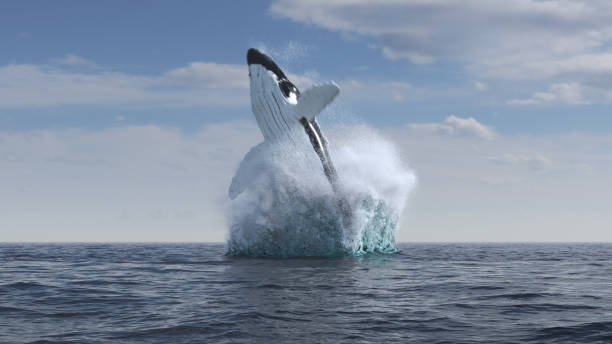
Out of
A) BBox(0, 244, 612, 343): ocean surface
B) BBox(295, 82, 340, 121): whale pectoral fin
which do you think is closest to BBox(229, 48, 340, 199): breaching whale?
BBox(295, 82, 340, 121): whale pectoral fin

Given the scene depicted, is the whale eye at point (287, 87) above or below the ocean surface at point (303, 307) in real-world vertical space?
above

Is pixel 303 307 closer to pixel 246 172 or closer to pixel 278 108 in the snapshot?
pixel 278 108

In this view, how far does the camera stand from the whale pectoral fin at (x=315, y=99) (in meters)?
24.0

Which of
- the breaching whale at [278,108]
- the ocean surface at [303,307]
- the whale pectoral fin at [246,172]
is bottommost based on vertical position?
the ocean surface at [303,307]

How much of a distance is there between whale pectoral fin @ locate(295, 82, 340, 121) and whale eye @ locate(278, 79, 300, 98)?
4.82ft

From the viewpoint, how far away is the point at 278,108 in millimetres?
26188

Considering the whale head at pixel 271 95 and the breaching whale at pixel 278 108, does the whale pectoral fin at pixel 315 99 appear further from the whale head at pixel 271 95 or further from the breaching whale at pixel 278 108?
the whale head at pixel 271 95

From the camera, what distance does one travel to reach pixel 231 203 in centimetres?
2970

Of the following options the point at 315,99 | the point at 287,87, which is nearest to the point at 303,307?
the point at 315,99

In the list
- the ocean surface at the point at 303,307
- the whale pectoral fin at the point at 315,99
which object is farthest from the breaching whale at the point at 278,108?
the ocean surface at the point at 303,307

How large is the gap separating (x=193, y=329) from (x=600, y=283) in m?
14.8

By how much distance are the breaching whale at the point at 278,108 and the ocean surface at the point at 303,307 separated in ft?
26.1

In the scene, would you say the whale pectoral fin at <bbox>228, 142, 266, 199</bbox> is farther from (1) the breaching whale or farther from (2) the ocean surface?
(2) the ocean surface

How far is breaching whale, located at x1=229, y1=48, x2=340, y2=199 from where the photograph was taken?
2575 centimetres
